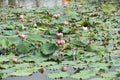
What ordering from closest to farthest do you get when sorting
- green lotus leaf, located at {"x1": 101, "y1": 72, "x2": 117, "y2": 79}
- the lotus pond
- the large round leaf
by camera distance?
green lotus leaf, located at {"x1": 101, "y1": 72, "x2": 117, "y2": 79}
the lotus pond
the large round leaf

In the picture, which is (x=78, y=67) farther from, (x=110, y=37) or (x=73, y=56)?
(x=110, y=37)

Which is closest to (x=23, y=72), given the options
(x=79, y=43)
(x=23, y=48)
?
(x=23, y=48)

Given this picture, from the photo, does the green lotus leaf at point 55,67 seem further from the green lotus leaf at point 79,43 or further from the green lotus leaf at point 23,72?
the green lotus leaf at point 79,43

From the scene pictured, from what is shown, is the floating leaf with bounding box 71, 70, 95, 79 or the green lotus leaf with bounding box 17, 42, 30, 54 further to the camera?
the green lotus leaf with bounding box 17, 42, 30, 54

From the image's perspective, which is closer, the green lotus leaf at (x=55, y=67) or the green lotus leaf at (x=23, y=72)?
the green lotus leaf at (x=23, y=72)

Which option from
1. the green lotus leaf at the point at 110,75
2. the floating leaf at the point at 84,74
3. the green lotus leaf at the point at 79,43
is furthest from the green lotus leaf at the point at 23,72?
the green lotus leaf at the point at 79,43

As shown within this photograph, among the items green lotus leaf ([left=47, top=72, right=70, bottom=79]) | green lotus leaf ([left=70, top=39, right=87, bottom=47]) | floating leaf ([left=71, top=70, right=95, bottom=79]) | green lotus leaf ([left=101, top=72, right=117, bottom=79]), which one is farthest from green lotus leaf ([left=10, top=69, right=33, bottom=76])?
green lotus leaf ([left=70, top=39, right=87, bottom=47])

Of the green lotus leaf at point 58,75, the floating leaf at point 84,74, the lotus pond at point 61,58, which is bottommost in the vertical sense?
the lotus pond at point 61,58

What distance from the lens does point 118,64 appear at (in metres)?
1.79

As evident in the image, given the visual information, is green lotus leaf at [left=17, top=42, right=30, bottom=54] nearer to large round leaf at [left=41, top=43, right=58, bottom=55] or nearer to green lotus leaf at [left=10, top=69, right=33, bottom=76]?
large round leaf at [left=41, top=43, right=58, bottom=55]

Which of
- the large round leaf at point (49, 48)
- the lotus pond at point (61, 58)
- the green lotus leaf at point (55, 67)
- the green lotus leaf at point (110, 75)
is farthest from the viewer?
the large round leaf at point (49, 48)

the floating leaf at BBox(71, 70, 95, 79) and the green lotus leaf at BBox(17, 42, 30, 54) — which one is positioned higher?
the floating leaf at BBox(71, 70, 95, 79)

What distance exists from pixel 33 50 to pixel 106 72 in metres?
0.73

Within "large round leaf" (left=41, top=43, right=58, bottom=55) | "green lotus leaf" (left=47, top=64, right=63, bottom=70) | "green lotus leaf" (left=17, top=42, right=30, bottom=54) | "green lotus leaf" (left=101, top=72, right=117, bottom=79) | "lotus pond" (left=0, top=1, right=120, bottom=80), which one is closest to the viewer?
"green lotus leaf" (left=101, top=72, right=117, bottom=79)
